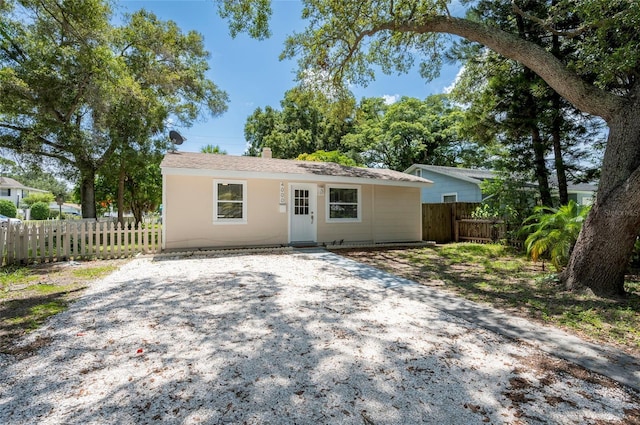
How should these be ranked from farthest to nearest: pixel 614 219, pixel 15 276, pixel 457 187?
1. pixel 457 187
2. pixel 15 276
3. pixel 614 219

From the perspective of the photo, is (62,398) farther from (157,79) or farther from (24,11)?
(157,79)

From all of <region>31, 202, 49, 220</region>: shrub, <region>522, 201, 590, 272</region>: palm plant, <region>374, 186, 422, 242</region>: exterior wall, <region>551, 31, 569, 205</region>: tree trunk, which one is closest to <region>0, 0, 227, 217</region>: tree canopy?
<region>374, 186, 422, 242</region>: exterior wall

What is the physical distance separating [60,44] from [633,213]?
15.5 m

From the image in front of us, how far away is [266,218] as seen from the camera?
10.4 metres

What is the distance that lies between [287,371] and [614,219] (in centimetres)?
549

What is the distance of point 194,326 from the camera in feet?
12.2

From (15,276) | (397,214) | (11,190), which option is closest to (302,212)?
(397,214)

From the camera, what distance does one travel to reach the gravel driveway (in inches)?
85.1

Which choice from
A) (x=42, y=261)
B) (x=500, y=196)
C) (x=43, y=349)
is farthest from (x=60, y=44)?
(x=500, y=196)

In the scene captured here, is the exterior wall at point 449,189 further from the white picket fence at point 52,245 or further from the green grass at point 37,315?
the green grass at point 37,315

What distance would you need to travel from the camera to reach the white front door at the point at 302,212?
10.7m

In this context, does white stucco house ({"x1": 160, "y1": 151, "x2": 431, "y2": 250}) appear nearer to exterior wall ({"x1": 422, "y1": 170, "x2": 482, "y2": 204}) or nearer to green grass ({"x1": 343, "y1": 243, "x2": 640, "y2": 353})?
green grass ({"x1": 343, "y1": 243, "x2": 640, "y2": 353})

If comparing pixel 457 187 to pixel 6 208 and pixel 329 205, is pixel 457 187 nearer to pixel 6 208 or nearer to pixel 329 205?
pixel 329 205

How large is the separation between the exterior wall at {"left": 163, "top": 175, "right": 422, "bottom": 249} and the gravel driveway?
4939 mm
